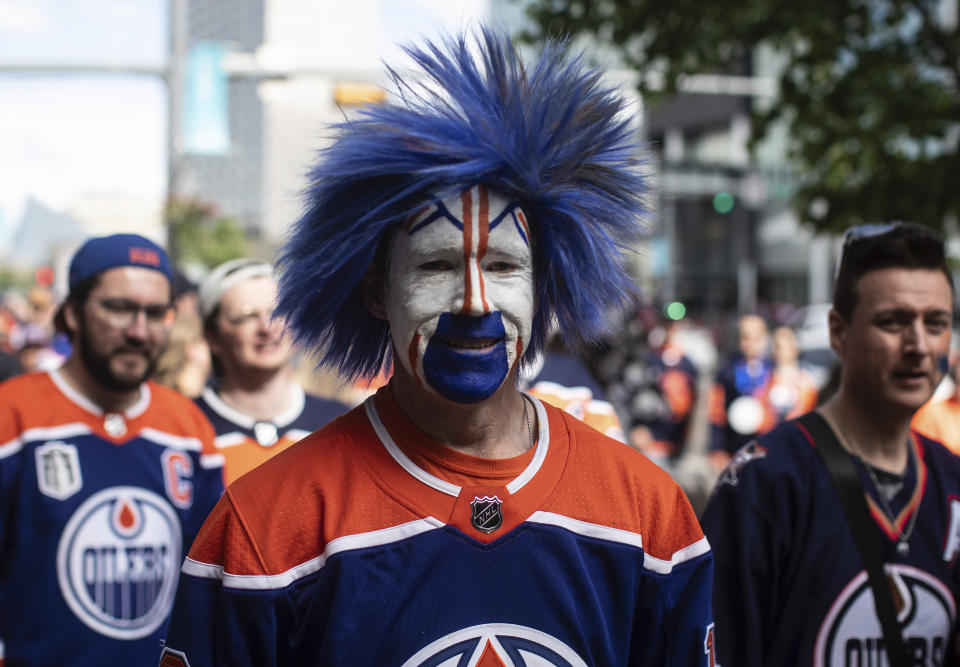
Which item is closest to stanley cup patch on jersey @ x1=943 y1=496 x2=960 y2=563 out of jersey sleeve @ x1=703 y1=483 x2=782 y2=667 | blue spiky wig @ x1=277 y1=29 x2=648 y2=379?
jersey sleeve @ x1=703 y1=483 x2=782 y2=667

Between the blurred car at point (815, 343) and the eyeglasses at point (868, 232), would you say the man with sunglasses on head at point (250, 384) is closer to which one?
the eyeglasses at point (868, 232)

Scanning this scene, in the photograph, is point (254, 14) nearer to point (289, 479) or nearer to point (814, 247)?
point (814, 247)

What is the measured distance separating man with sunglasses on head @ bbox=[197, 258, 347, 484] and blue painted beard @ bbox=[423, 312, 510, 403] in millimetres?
2031

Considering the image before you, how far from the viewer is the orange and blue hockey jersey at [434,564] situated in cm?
180

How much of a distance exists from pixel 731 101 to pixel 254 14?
133930 millimetres

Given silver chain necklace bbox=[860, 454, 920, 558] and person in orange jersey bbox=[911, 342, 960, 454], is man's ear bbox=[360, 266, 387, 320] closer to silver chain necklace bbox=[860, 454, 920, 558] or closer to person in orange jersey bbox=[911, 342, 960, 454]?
silver chain necklace bbox=[860, 454, 920, 558]

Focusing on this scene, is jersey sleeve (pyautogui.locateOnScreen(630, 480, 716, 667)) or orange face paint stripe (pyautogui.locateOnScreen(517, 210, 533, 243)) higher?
orange face paint stripe (pyautogui.locateOnScreen(517, 210, 533, 243))

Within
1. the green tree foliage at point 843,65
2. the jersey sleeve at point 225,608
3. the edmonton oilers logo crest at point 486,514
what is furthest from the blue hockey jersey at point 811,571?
the green tree foliage at point 843,65

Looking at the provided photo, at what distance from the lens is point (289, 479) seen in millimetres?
1892

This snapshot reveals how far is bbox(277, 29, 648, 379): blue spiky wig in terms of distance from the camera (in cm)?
192

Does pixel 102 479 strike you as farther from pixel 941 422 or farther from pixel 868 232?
pixel 941 422

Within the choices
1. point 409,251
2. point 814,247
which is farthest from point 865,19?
point 814,247

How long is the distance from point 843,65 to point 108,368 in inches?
251

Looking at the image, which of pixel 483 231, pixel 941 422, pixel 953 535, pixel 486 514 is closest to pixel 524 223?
pixel 483 231
